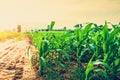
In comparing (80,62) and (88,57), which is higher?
(80,62)

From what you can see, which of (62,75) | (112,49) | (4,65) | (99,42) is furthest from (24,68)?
(112,49)

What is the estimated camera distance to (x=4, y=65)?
5.24 metres

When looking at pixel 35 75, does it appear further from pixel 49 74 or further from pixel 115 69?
pixel 115 69

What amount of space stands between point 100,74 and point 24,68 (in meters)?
1.58

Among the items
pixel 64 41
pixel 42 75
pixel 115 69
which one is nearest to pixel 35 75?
pixel 42 75

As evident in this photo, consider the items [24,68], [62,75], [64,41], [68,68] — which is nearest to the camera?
[62,75]

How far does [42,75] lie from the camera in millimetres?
4176

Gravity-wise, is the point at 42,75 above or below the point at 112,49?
below

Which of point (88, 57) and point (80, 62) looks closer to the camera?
point (80, 62)

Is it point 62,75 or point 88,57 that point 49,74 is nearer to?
point 62,75

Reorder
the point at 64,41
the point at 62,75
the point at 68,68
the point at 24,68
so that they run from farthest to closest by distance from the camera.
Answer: the point at 64,41
the point at 24,68
the point at 68,68
the point at 62,75

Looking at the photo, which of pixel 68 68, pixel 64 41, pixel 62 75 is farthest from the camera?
pixel 64 41

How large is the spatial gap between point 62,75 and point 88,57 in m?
1.25

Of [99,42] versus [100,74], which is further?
[99,42]
